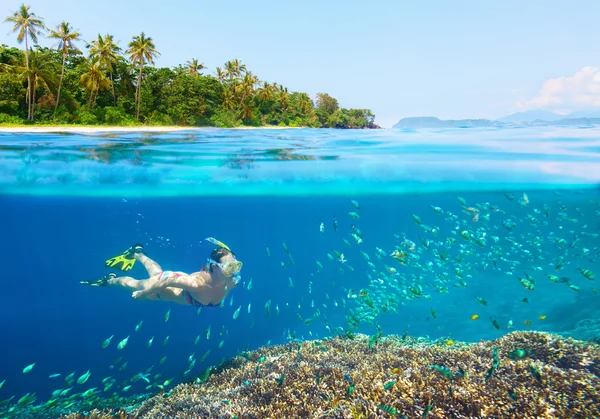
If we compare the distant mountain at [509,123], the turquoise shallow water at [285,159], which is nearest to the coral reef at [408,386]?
the turquoise shallow water at [285,159]

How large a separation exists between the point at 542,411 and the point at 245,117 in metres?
50.2

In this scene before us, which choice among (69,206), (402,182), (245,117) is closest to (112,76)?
(245,117)

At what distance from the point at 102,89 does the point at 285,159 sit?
34668 millimetres

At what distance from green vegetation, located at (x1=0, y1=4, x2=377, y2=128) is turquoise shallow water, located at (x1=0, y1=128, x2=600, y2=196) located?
22.6 m

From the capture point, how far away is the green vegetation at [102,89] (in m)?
33.1

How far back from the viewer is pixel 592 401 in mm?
5570

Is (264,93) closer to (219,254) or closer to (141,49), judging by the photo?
(141,49)

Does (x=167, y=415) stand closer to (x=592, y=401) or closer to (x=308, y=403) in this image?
(x=308, y=403)

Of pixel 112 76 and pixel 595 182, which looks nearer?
pixel 595 182

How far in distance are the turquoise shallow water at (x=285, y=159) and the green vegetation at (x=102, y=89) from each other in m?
22.6

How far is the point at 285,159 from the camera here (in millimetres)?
13719

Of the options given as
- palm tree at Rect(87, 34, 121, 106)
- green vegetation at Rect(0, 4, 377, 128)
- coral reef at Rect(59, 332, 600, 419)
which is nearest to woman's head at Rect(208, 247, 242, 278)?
coral reef at Rect(59, 332, 600, 419)

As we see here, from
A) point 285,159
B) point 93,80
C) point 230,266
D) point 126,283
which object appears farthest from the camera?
point 93,80

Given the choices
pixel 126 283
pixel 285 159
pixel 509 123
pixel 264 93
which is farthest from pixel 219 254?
pixel 264 93
